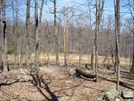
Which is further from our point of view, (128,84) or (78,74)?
(78,74)

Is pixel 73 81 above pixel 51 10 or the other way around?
the other way around

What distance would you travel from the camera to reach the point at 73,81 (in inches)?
444

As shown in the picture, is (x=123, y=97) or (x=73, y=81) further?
(x=73, y=81)

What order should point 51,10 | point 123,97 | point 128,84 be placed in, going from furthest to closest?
point 51,10
point 128,84
point 123,97

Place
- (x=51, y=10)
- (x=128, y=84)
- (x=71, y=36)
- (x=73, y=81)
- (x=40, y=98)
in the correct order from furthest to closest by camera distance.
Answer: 1. (x=71, y=36)
2. (x=51, y=10)
3. (x=73, y=81)
4. (x=128, y=84)
5. (x=40, y=98)

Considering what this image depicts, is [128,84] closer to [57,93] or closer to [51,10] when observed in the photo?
[57,93]

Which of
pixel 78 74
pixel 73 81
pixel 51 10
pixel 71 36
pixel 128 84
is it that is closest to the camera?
pixel 128 84

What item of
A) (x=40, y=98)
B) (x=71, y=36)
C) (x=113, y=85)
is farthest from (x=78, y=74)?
(x=71, y=36)

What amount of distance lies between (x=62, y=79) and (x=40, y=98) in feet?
11.2

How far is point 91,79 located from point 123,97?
3.52 m

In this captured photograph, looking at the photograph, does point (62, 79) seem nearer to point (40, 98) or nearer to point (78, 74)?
point (78, 74)

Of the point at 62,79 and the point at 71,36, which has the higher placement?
the point at 71,36

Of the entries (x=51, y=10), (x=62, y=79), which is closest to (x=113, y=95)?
(x=62, y=79)

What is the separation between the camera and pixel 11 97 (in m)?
8.29
